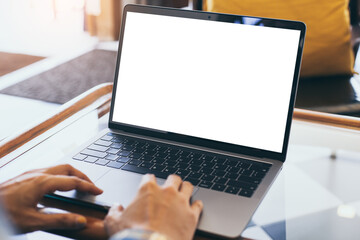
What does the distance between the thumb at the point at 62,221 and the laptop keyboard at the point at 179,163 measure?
0.17m

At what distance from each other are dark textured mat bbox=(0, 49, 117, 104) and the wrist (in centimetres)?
220

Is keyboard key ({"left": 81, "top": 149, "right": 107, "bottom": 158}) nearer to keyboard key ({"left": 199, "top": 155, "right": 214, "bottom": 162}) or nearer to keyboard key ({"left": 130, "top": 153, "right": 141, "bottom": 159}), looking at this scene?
keyboard key ({"left": 130, "top": 153, "right": 141, "bottom": 159})

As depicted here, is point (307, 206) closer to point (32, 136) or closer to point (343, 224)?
point (343, 224)

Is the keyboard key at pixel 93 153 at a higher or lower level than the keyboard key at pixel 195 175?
lower

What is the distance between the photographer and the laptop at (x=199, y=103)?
0.80 meters

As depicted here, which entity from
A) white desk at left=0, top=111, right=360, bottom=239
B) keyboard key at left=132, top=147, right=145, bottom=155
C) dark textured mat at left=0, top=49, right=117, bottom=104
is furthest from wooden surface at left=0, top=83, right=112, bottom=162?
dark textured mat at left=0, top=49, right=117, bottom=104

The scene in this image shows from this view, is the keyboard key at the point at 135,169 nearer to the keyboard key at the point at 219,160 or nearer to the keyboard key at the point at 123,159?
the keyboard key at the point at 123,159

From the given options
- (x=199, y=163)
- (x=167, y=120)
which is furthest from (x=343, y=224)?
(x=167, y=120)

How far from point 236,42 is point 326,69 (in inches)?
36.7

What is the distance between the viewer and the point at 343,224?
0.81 m

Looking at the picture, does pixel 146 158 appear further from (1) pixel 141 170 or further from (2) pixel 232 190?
(2) pixel 232 190

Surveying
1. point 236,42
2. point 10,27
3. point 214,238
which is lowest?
point 10,27

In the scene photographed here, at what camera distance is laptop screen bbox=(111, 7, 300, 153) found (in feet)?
2.76

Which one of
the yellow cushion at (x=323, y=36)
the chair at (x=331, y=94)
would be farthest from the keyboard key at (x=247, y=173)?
the yellow cushion at (x=323, y=36)
